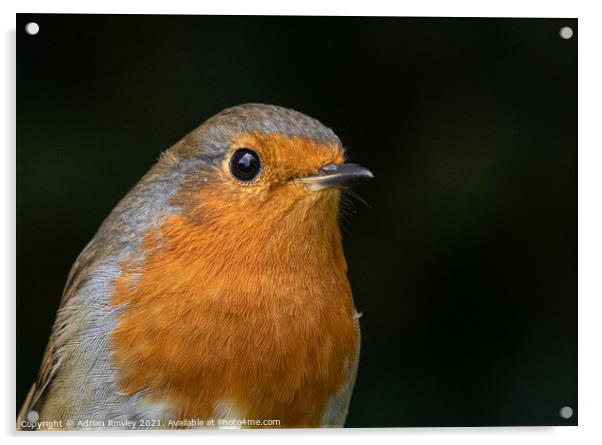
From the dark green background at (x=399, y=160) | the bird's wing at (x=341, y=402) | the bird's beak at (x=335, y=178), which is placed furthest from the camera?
the dark green background at (x=399, y=160)

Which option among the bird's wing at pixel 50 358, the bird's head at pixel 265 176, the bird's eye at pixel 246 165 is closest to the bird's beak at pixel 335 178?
the bird's head at pixel 265 176

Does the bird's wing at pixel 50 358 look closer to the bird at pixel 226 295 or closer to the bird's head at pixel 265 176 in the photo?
the bird at pixel 226 295

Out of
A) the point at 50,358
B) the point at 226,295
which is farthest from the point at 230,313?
the point at 50,358

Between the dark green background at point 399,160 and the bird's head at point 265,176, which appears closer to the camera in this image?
the bird's head at point 265,176

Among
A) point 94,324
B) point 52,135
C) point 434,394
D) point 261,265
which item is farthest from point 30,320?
point 434,394

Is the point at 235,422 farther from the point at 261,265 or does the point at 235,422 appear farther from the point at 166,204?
the point at 166,204

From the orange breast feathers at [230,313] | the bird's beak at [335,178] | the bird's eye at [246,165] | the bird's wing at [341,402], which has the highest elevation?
the bird's eye at [246,165]
